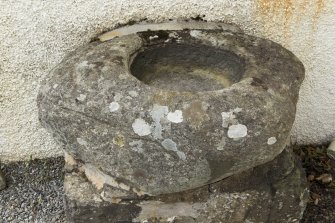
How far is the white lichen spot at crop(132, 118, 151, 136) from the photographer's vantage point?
1535 mm

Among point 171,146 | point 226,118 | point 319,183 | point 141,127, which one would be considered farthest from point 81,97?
point 319,183

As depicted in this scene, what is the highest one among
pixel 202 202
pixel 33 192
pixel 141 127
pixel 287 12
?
pixel 287 12

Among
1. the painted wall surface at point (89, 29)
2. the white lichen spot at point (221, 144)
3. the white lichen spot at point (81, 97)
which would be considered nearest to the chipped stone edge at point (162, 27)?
the painted wall surface at point (89, 29)

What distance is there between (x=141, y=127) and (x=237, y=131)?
0.97 feet

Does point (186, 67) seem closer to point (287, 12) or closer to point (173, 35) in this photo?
point (173, 35)

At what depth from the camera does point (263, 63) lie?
1821 millimetres

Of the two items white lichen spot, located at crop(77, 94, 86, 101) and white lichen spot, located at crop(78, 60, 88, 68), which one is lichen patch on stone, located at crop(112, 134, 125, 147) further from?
white lichen spot, located at crop(78, 60, 88, 68)

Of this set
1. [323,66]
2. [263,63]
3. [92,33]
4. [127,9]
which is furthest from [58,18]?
[323,66]

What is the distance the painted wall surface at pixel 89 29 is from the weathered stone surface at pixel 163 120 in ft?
0.92

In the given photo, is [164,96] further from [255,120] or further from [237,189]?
[237,189]

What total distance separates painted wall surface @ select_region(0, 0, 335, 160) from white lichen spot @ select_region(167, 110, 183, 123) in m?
0.70

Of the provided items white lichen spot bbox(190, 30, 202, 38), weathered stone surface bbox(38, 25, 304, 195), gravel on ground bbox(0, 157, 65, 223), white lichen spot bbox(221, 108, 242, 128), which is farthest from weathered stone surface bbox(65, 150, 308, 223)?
white lichen spot bbox(190, 30, 202, 38)

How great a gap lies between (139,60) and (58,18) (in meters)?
0.39

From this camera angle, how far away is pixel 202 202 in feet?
5.85
